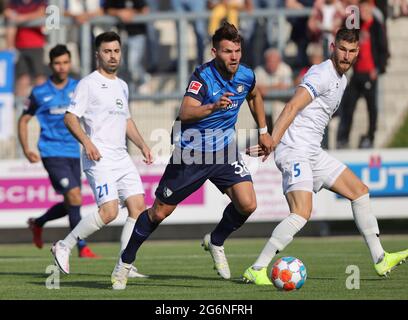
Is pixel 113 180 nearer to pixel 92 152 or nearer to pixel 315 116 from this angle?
pixel 92 152

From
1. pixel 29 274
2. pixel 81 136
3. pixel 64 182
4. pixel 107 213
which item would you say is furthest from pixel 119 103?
pixel 64 182

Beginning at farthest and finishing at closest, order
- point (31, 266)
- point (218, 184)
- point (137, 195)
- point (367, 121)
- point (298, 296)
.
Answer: point (367, 121) → point (31, 266) → point (137, 195) → point (218, 184) → point (298, 296)

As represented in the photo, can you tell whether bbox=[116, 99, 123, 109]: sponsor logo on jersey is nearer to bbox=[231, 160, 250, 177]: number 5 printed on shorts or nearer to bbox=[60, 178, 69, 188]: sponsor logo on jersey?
bbox=[231, 160, 250, 177]: number 5 printed on shorts

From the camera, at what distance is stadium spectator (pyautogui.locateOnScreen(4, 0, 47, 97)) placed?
68.7 feet

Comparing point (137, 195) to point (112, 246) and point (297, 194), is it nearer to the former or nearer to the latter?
point (297, 194)

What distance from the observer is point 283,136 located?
37.7 feet

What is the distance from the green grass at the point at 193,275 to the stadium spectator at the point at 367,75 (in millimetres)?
2561

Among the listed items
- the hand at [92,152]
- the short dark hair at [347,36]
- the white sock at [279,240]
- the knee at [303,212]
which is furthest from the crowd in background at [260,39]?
the white sock at [279,240]

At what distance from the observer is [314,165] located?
37.2ft

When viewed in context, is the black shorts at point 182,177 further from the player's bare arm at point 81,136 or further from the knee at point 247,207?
the player's bare arm at point 81,136
